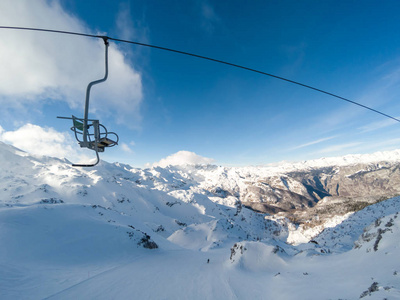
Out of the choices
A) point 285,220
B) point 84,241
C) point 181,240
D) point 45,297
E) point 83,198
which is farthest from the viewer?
point 285,220

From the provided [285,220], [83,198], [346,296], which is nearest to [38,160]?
[83,198]

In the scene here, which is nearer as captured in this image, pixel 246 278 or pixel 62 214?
pixel 246 278

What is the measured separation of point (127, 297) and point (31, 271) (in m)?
11.1

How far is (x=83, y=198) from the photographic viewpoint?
114 meters

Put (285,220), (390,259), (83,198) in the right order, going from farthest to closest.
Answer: (285,220)
(83,198)
(390,259)

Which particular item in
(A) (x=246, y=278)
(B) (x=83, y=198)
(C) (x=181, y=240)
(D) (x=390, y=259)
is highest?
(B) (x=83, y=198)

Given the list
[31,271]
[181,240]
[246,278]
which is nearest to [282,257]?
[246,278]

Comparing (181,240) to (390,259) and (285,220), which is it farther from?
(285,220)

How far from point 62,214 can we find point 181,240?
3951 centimetres

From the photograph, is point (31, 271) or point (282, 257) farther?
point (282, 257)

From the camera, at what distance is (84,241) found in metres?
23.1

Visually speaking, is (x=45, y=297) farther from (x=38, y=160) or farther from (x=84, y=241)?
(x=38, y=160)

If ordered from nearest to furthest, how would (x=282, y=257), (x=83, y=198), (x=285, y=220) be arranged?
1. (x=282, y=257)
2. (x=83, y=198)
3. (x=285, y=220)

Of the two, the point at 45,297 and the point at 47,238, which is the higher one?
the point at 47,238
